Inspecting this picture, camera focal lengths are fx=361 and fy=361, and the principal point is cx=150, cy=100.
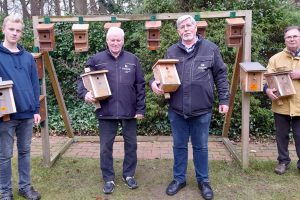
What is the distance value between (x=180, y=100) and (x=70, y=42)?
15.6ft

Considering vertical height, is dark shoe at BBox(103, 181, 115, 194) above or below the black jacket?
below

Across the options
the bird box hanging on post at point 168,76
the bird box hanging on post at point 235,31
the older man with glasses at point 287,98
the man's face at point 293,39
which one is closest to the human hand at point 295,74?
the older man with glasses at point 287,98

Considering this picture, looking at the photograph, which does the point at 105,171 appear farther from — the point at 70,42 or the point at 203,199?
the point at 70,42

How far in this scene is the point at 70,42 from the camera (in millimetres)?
7914

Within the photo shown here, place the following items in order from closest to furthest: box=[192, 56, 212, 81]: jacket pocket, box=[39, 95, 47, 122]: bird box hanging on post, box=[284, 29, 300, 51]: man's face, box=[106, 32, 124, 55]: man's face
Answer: box=[192, 56, 212, 81]: jacket pocket → box=[106, 32, 124, 55]: man's face → box=[284, 29, 300, 51]: man's face → box=[39, 95, 47, 122]: bird box hanging on post

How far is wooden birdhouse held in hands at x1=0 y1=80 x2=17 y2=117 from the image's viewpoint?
11.2 ft

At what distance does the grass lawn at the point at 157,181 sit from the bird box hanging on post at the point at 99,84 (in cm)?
116

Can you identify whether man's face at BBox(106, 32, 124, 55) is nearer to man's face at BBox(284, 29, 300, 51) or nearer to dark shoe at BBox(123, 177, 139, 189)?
dark shoe at BBox(123, 177, 139, 189)

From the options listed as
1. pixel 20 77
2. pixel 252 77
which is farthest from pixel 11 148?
pixel 252 77

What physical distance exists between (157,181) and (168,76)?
149 centimetres

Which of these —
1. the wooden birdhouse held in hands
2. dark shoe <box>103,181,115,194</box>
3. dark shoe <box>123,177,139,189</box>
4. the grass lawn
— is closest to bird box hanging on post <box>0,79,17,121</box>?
the wooden birdhouse held in hands

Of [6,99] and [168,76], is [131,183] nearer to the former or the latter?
[168,76]

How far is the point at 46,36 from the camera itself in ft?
15.2

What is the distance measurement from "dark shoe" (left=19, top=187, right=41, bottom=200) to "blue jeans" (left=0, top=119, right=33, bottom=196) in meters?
0.04
